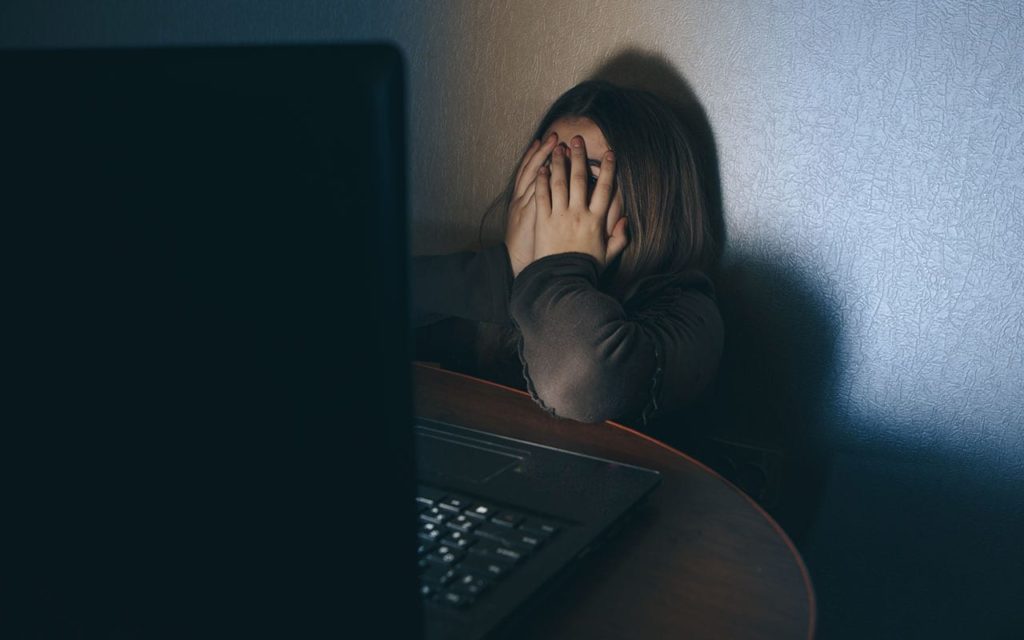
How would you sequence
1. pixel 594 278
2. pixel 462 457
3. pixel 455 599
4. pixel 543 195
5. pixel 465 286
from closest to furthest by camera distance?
1. pixel 455 599
2. pixel 462 457
3. pixel 594 278
4. pixel 543 195
5. pixel 465 286

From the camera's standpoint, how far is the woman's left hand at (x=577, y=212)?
1162mm

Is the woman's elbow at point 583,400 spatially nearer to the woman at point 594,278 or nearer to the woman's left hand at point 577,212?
the woman at point 594,278

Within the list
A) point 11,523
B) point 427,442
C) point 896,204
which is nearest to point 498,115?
point 896,204

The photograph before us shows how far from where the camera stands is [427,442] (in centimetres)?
77

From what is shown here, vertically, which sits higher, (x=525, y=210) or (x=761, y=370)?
(x=525, y=210)

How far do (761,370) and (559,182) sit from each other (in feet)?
1.43

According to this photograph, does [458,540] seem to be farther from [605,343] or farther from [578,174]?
[578,174]

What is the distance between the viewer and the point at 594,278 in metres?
1.10

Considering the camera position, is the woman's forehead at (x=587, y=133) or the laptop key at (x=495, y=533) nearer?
the laptop key at (x=495, y=533)

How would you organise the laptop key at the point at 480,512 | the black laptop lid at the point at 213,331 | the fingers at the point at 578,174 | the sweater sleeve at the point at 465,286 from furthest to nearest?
the sweater sleeve at the point at 465,286 < the fingers at the point at 578,174 < the laptop key at the point at 480,512 < the black laptop lid at the point at 213,331

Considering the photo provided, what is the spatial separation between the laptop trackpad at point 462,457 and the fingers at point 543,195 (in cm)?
50

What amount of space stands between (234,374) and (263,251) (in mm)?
53

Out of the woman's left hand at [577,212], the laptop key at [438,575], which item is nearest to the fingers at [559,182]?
the woman's left hand at [577,212]

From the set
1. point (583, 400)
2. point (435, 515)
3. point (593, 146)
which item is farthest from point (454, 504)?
point (593, 146)
